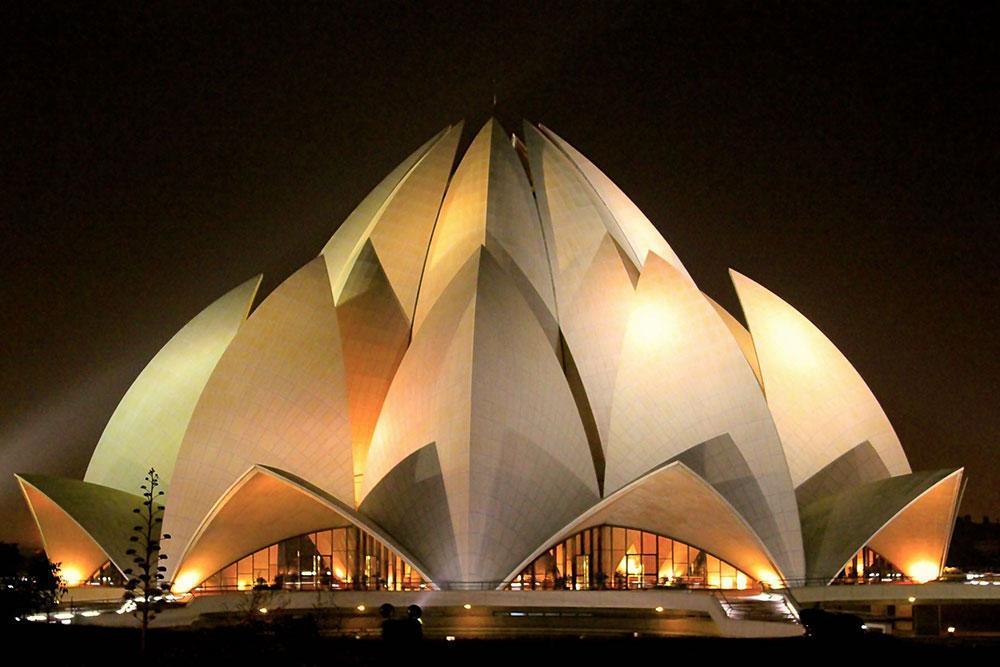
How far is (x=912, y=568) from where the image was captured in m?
38.0

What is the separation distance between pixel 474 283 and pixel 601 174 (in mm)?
10404

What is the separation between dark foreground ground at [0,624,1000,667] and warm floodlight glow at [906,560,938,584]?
53.9 feet

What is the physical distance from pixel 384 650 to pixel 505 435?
13.0 metres

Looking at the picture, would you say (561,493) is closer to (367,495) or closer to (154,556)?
(367,495)

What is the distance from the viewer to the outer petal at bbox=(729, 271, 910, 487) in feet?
123

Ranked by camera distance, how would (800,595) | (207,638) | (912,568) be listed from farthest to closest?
(912,568)
(800,595)
(207,638)

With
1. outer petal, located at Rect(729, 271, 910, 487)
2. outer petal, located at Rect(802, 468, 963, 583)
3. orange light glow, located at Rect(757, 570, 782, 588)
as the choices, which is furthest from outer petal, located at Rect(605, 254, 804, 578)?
outer petal, located at Rect(729, 271, 910, 487)

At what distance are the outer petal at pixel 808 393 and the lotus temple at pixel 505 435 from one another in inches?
3.1

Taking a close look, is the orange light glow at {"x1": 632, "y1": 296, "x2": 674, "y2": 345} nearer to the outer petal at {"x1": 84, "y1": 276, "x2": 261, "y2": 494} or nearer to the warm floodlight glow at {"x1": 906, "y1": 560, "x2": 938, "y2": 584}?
the warm floodlight glow at {"x1": 906, "y1": 560, "x2": 938, "y2": 584}

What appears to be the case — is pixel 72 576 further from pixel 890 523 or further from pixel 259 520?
pixel 890 523

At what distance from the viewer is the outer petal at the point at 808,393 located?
3759 centimetres

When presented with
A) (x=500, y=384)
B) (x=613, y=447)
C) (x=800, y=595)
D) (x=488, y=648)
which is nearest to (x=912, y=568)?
(x=800, y=595)

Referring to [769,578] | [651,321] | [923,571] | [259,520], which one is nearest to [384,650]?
[259,520]

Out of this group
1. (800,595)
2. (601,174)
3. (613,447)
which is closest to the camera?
(800,595)
